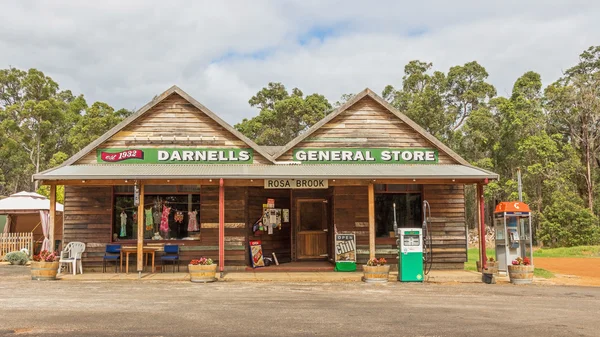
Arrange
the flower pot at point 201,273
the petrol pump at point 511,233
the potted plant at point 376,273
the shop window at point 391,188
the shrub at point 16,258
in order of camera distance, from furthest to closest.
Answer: the shrub at point 16,258 → the shop window at point 391,188 → the petrol pump at point 511,233 → the potted plant at point 376,273 → the flower pot at point 201,273

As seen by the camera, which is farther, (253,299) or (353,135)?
(353,135)

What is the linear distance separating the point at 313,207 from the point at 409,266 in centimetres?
471

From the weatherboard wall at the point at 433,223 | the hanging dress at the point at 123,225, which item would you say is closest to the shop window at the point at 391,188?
the weatherboard wall at the point at 433,223

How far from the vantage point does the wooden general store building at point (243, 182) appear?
47.1 feet

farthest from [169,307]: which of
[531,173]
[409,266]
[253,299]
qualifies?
[531,173]

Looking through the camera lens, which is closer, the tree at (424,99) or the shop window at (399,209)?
the shop window at (399,209)

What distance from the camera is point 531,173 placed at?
29922 millimetres

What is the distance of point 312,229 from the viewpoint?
16.5m

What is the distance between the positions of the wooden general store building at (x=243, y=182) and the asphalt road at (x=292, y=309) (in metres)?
2.60

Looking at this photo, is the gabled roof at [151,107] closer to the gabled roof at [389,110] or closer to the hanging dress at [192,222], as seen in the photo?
the gabled roof at [389,110]

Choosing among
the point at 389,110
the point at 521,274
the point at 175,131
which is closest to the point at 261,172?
the point at 175,131

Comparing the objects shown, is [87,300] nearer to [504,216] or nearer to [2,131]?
[504,216]

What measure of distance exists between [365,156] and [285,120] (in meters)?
26.9

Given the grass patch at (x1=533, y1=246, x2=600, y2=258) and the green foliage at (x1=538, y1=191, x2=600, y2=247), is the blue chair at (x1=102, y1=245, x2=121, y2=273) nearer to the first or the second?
the grass patch at (x1=533, y1=246, x2=600, y2=258)
